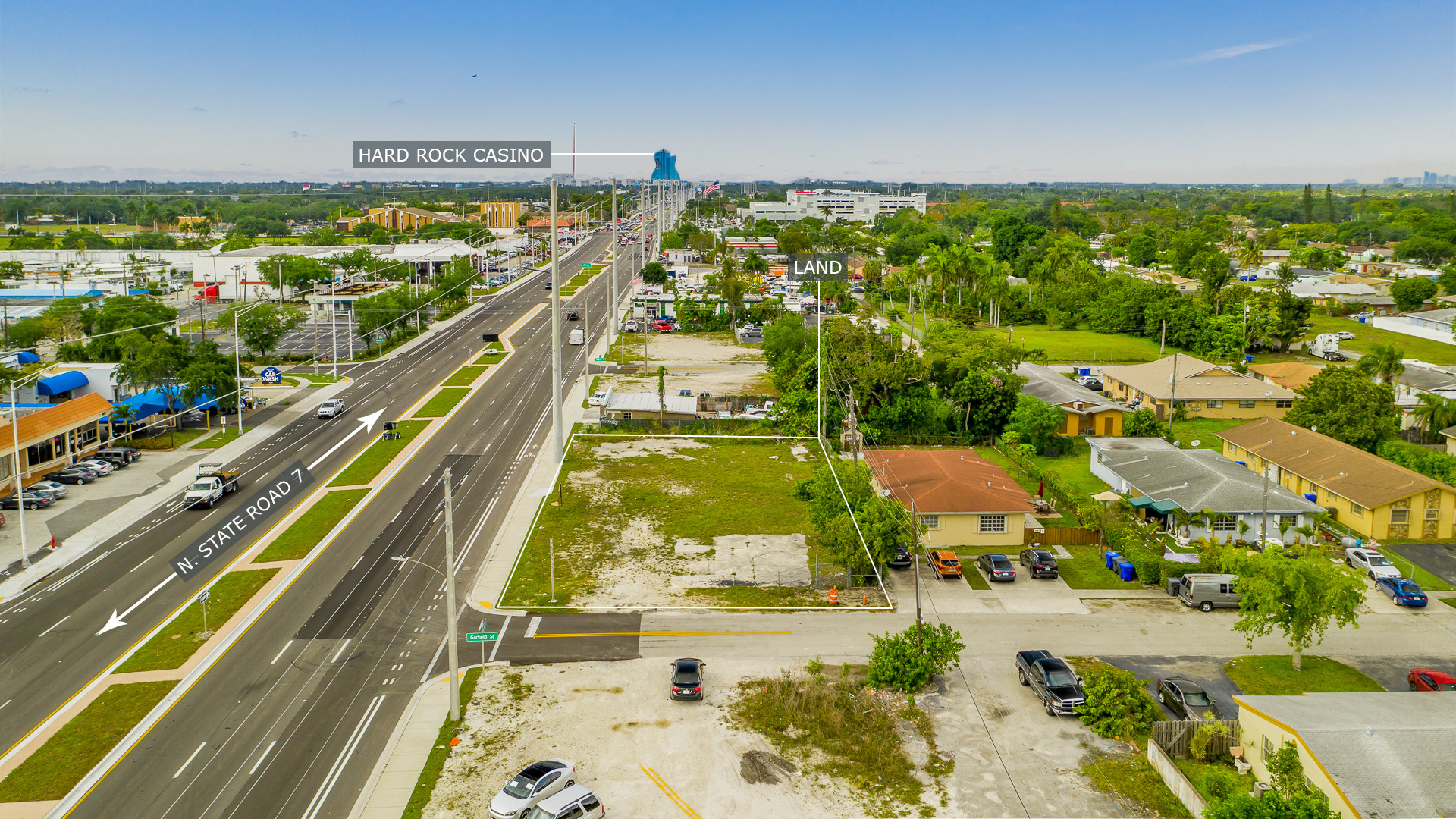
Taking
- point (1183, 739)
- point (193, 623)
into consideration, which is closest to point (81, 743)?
point (193, 623)

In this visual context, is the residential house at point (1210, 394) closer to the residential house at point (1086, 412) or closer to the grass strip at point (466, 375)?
the residential house at point (1086, 412)

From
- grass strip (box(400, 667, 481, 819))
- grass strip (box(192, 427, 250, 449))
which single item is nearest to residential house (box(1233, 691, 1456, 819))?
grass strip (box(400, 667, 481, 819))

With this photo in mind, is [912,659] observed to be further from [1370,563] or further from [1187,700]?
[1370,563]

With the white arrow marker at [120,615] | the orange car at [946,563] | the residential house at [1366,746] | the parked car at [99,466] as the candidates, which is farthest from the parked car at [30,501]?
the residential house at [1366,746]

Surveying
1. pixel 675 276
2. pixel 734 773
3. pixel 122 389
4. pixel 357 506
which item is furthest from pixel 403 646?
pixel 675 276

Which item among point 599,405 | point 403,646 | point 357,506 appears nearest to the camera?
point 403,646

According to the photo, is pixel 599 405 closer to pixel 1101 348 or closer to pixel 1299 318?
pixel 1101 348
